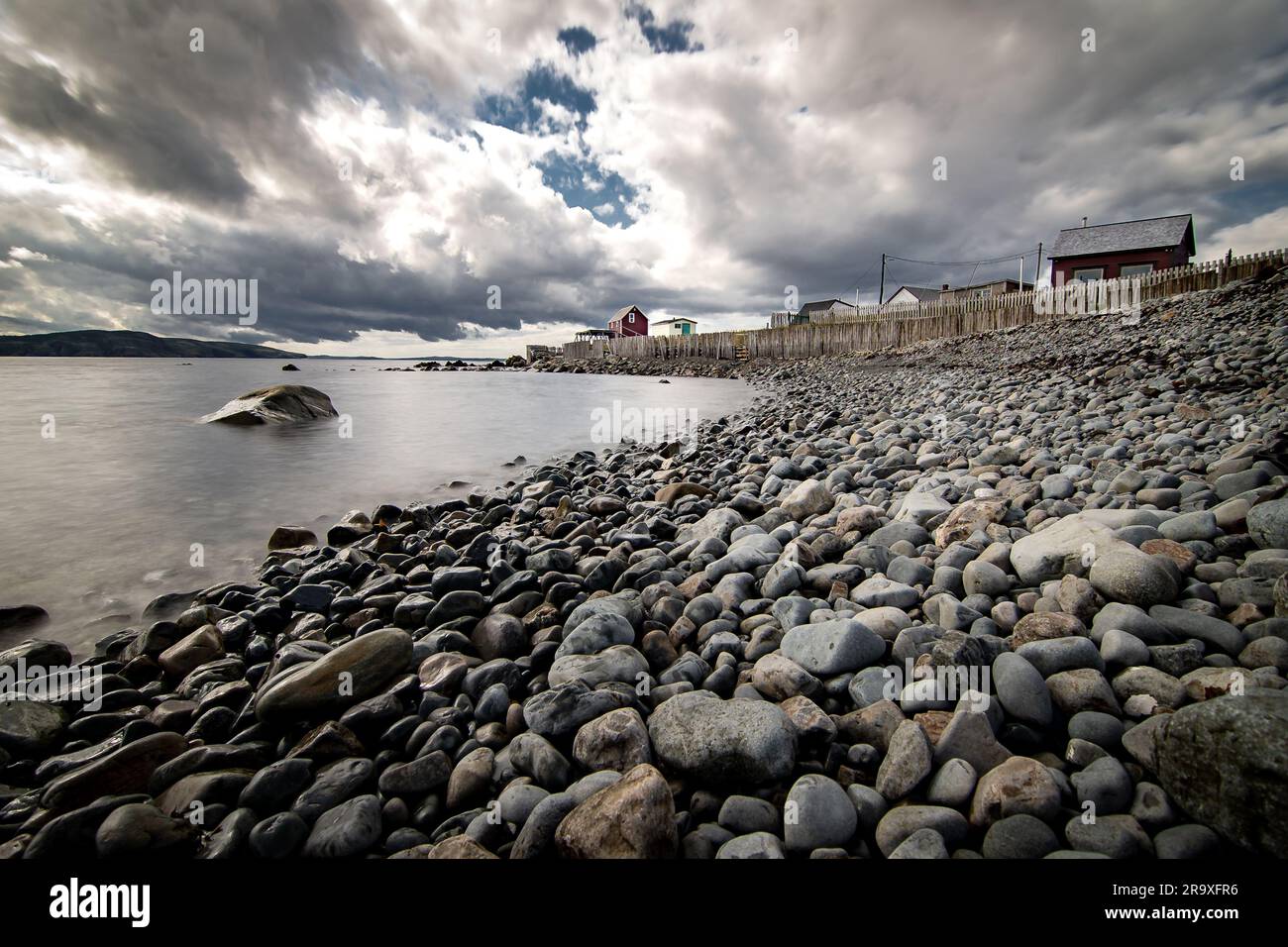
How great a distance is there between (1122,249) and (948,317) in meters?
15.4

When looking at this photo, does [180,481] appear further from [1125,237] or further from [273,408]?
[1125,237]

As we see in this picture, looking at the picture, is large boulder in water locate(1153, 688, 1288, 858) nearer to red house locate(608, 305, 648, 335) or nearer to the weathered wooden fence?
the weathered wooden fence

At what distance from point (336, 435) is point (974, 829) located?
42.6ft

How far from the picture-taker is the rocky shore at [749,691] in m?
1.48

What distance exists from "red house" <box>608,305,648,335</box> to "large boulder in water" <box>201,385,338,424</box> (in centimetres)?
5338

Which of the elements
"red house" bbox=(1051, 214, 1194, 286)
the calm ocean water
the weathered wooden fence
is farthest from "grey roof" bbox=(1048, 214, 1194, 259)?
the calm ocean water

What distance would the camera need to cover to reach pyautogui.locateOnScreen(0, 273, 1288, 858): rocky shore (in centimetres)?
148

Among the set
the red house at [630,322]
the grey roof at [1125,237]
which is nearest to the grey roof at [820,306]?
the red house at [630,322]

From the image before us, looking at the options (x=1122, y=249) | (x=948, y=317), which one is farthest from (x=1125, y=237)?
(x=948, y=317)

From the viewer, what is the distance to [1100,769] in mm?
1491
